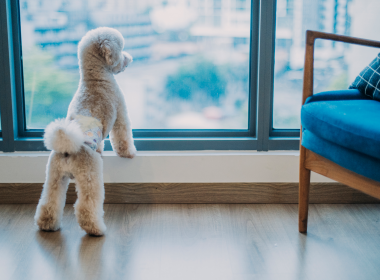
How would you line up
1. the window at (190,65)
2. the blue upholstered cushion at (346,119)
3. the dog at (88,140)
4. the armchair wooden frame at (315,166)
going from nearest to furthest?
the blue upholstered cushion at (346,119)
the armchair wooden frame at (315,166)
the dog at (88,140)
the window at (190,65)

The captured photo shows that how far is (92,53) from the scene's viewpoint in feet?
4.47

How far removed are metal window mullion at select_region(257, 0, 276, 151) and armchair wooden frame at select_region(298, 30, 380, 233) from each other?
35 cm

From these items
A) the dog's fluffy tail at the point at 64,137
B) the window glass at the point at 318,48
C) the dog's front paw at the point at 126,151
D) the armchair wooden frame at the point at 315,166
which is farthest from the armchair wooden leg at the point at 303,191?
the dog's fluffy tail at the point at 64,137

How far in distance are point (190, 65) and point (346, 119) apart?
0.86m

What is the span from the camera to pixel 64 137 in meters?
1.22

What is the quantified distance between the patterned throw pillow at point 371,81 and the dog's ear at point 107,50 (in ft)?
3.15

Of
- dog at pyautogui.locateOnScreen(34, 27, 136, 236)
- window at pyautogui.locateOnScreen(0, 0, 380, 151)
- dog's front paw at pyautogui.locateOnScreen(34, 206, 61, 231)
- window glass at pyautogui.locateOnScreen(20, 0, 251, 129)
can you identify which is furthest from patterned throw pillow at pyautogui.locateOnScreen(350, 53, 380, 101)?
dog's front paw at pyautogui.locateOnScreen(34, 206, 61, 231)

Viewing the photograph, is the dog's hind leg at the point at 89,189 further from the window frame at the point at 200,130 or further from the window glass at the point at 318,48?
the window glass at the point at 318,48

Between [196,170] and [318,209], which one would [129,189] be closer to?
[196,170]

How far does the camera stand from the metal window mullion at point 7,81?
5.24 ft

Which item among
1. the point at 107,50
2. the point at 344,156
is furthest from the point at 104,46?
the point at 344,156

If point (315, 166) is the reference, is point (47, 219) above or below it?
below

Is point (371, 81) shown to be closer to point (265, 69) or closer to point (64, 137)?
point (265, 69)

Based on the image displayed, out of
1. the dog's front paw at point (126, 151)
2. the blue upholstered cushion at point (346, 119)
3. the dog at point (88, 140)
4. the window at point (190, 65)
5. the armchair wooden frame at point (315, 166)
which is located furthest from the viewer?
the window at point (190, 65)
